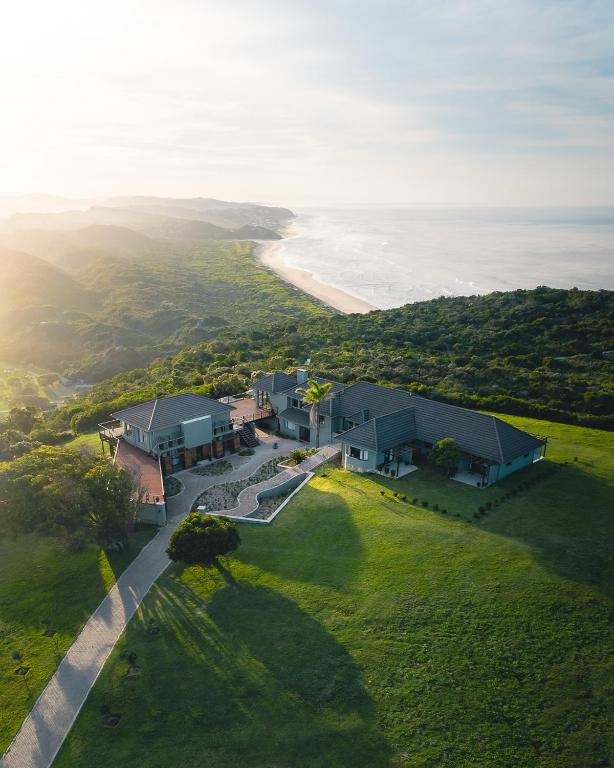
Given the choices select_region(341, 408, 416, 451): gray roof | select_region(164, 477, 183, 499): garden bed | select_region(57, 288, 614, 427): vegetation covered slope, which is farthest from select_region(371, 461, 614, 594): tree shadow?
select_region(164, 477, 183, 499): garden bed

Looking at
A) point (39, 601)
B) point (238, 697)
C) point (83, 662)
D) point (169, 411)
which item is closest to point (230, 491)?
point (169, 411)

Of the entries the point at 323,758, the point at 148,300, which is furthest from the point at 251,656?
the point at 148,300

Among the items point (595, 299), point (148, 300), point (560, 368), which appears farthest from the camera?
point (148, 300)

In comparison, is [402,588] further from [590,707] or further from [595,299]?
[595,299]

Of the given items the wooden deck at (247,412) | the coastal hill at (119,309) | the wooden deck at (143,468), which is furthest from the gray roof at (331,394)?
the coastal hill at (119,309)

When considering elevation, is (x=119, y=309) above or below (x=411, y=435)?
above

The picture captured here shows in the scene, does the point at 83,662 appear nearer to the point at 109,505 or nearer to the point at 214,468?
the point at 109,505
